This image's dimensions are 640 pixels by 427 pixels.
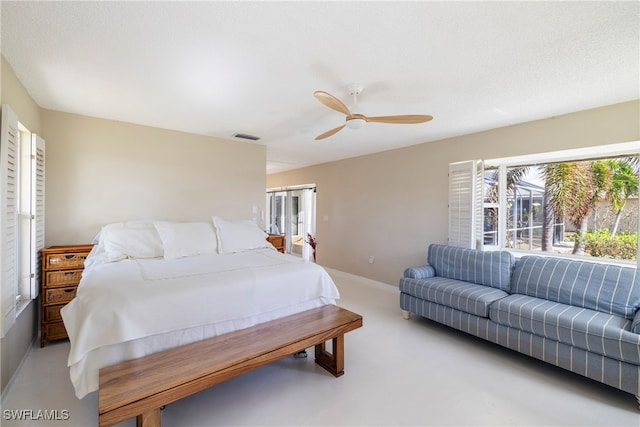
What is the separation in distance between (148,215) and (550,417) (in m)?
4.26

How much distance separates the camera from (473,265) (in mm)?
3160

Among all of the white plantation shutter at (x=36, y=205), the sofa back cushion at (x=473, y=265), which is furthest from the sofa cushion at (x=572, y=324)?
the white plantation shutter at (x=36, y=205)

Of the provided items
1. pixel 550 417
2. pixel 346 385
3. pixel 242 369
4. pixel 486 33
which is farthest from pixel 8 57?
pixel 550 417

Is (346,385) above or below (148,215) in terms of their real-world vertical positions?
below

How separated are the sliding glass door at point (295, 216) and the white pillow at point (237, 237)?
3.51 meters

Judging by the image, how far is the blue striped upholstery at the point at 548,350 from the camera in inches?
73.6

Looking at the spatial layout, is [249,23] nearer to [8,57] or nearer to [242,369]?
[8,57]

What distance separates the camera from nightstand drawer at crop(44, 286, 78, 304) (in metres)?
2.60

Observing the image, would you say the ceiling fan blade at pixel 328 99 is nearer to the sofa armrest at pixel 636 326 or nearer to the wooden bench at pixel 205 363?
the wooden bench at pixel 205 363

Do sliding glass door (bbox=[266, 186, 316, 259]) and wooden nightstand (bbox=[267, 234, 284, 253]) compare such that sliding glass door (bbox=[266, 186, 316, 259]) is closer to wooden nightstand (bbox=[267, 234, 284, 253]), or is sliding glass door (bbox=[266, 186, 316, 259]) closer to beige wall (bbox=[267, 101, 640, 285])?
beige wall (bbox=[267, 101, 640, 285])

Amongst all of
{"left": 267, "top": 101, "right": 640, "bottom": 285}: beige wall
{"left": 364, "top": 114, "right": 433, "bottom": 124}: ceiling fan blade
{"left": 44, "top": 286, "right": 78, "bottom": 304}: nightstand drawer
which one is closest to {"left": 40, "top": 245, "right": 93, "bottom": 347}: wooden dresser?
{"left": 44, "top": 286, "right": 78, "bottom": 304}: nightstand drawer

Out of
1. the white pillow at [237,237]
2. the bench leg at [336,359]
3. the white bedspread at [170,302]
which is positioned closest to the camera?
the white bedspread at [170,302]

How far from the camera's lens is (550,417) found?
178 centimetres

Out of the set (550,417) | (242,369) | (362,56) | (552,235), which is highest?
(362,56)
